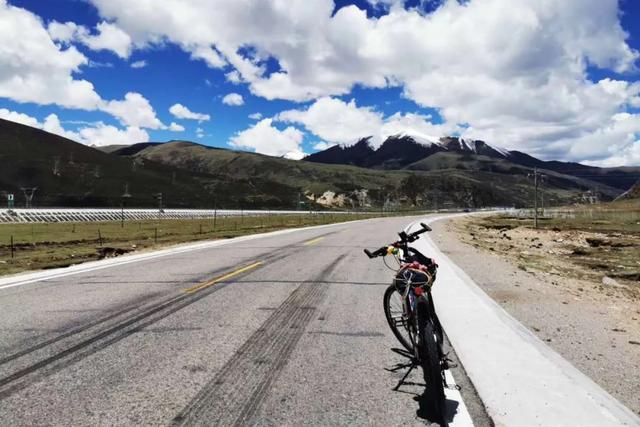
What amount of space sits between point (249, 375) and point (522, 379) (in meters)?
2.76

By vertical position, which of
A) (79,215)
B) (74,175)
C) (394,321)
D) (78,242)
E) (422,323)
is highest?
(74,175)

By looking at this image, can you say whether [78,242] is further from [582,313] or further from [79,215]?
[79,215]

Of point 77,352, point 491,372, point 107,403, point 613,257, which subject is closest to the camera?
point 107,403

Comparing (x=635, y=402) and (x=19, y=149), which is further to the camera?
(x=19, y=149)

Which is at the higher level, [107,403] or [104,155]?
[104,155]

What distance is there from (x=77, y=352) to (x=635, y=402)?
5852 millimetres

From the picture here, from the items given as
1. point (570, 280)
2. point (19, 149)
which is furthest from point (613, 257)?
point (19, 149)

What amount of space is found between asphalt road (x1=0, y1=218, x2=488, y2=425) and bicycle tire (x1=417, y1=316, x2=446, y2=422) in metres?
0.13

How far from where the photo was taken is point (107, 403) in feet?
14.3

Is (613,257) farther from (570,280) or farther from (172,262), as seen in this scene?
(172,262)

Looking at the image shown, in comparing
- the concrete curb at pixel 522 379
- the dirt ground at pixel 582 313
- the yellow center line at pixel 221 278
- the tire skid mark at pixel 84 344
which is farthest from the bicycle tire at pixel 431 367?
the yellow center line at pixel 221 278

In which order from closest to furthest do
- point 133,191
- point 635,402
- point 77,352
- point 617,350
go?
1. point 635,402
2. point 77,352
3. point 617,350
4. point 133,191

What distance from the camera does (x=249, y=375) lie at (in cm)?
503

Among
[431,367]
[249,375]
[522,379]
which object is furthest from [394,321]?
[249,375]
